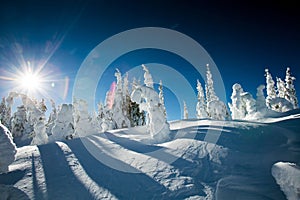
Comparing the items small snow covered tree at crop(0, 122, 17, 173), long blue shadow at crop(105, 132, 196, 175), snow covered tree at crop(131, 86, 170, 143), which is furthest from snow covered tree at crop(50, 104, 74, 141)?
small snow covered tree at crop(0, 122, 17, 173)

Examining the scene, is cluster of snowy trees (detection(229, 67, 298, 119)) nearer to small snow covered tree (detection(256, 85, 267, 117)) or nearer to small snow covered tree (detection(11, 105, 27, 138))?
small snow covered tree (detection(256, 85, 267, 117))

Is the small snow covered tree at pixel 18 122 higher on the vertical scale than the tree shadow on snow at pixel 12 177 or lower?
higher

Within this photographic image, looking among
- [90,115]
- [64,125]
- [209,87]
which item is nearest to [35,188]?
[64,125]

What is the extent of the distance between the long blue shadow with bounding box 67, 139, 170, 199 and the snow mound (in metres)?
3.81

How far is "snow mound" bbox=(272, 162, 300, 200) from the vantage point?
540cm

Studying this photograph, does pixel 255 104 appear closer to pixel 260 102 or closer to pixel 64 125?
pixel 260 102

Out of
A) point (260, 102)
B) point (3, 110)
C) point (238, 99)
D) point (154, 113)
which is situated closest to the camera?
point (154, 113)

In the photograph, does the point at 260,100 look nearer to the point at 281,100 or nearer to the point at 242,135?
the point at 281,100

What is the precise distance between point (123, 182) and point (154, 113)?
707cm

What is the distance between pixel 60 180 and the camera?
7000 mm

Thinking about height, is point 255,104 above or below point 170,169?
above

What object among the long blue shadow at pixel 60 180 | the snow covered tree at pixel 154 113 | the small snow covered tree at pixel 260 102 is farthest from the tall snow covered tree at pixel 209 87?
the long blue shadow at pixel 60 180

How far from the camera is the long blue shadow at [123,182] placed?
6.02 m

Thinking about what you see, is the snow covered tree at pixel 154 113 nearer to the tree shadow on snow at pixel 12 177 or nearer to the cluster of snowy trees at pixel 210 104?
the tree shadow on snow at pixel 12 177
